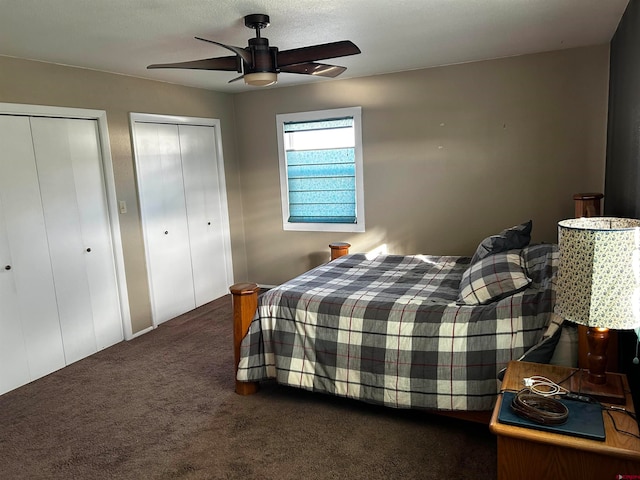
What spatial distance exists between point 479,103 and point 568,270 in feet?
9.91

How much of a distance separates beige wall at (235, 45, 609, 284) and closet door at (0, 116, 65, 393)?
255 cm

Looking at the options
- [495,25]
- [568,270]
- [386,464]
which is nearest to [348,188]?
[495,25]

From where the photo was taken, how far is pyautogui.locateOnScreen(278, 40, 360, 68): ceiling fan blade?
97.1 inches

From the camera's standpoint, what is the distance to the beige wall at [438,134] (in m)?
3.85

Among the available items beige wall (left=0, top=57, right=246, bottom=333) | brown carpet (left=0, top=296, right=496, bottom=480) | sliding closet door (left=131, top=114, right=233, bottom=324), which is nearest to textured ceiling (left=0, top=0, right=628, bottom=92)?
beige wall (left=0, top=57, right=246, bottom=333)

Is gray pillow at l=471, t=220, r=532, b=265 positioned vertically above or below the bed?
above

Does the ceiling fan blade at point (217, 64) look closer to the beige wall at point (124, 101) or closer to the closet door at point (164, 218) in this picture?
the beige wall at point (124, 101)

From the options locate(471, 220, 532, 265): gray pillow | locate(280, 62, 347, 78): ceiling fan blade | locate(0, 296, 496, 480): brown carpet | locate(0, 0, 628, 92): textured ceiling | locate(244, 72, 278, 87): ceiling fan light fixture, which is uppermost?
locate(0, 0, 628, 92): textured ceiling

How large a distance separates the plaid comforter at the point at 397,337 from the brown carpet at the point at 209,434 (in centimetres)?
18

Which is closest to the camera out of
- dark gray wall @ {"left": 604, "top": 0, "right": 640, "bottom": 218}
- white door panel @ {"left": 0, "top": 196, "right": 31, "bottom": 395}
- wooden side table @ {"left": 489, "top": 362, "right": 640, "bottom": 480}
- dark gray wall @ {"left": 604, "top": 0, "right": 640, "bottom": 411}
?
wooden side table @ {"left": 489, "top": 362, "right": 640, "bottom": 480}

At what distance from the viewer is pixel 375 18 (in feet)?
9.07

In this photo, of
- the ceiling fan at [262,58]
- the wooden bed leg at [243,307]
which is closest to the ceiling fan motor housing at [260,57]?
the ceiling fan at [262,58]

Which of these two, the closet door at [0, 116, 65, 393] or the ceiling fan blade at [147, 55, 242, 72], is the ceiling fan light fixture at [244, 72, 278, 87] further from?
the closet door at [0, 116, 65, 393]

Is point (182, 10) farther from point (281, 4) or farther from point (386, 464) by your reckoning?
point (386, 464)
